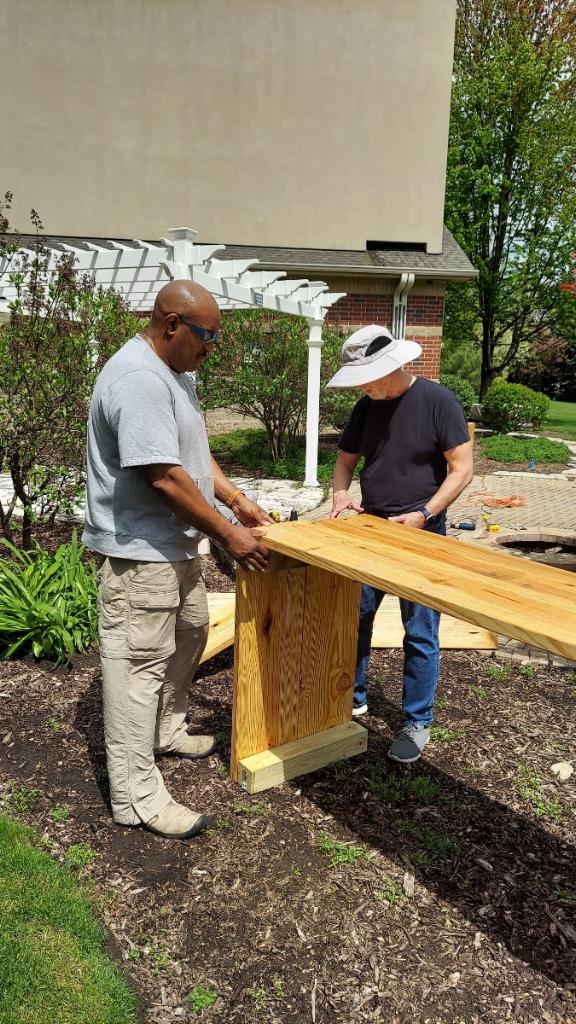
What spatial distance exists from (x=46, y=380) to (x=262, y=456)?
759cm

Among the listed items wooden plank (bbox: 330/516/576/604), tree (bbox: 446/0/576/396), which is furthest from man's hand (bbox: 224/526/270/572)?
tree (bbox: 446/0/576/396)

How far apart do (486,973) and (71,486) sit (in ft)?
14.1

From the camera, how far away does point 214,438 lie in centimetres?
1464

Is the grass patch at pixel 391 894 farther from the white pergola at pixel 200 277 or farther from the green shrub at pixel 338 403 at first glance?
the green shrub at pixel 338 403

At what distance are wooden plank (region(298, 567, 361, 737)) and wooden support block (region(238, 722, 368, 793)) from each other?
7 centimetres

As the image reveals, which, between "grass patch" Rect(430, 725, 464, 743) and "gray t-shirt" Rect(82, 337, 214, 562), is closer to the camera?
"gray t-shirt" Rect(82, 337, 214, 562)

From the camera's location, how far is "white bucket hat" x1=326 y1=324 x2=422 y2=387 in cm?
302

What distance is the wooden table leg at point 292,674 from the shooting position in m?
2.95

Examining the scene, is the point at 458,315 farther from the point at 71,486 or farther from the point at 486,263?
the point at 71,486

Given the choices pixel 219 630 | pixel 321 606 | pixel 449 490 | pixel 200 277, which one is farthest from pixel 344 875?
pixel 200 277

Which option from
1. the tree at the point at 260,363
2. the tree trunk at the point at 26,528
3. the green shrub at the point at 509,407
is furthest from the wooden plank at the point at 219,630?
the green shrub at the point at 509,407

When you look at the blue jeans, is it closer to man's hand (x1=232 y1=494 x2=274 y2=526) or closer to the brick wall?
man's hand (x1=232 y1=494 x2=274 y2=526)

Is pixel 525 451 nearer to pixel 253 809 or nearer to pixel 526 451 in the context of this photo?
pixel 526 451

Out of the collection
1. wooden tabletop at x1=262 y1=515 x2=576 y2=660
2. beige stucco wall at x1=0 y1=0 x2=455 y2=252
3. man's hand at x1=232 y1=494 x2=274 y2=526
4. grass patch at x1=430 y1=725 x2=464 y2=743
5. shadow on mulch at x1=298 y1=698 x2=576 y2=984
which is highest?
beige stucco wall at x1=0 y1=0 x2=455 y2=252
